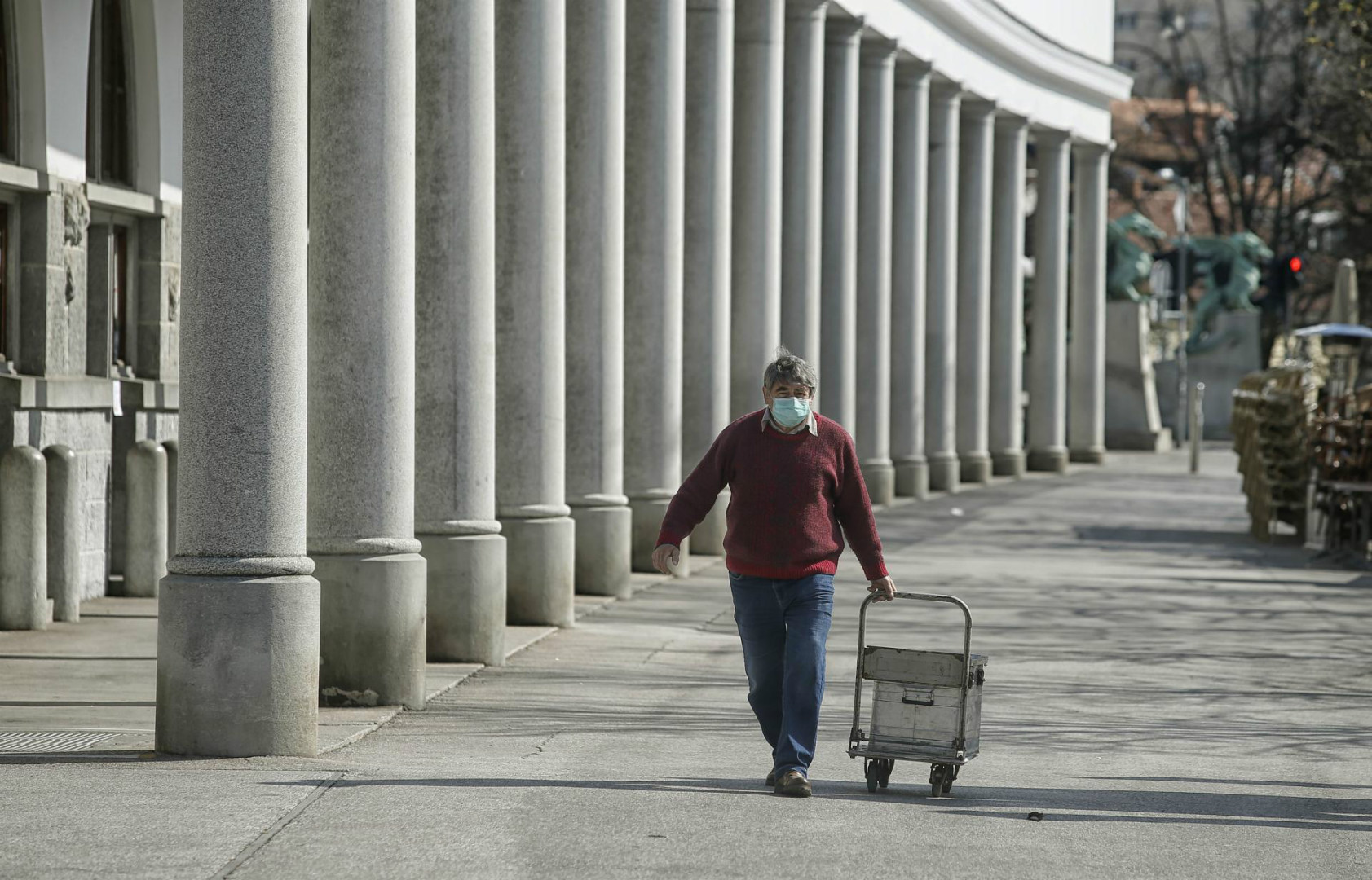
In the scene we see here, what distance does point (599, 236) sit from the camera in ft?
55.7

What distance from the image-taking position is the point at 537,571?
14.9m

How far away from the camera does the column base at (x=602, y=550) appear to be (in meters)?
17.2

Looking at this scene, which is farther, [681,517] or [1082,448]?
[1082,448]

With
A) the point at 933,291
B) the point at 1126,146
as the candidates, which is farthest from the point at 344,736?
the point at 1126,146

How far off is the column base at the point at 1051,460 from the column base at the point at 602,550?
24274 millimetres

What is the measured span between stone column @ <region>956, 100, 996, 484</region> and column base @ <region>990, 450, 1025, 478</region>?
1.82 metres

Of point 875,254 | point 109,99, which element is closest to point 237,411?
point 109,99

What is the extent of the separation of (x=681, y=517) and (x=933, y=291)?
26510mm

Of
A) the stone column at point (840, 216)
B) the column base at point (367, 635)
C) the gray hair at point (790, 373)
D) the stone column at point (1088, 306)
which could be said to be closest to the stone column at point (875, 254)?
the stone column at point (840, 216)

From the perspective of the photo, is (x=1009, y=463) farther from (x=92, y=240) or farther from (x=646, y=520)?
(x=92, y=240)

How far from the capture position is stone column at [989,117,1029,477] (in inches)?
1532

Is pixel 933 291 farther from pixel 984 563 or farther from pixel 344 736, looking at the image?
pixel 344 736

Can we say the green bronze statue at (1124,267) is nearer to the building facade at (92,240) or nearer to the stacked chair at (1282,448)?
the stacked chair at (1282,448)

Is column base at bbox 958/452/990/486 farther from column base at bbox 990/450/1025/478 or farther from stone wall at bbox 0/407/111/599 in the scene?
stone wall at bbox 0/407/111/599
